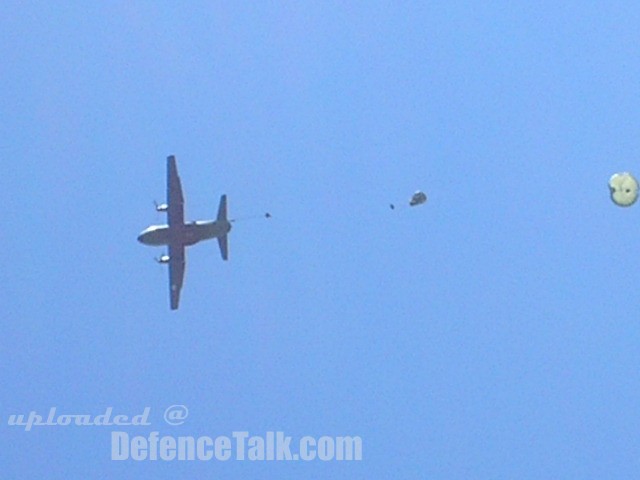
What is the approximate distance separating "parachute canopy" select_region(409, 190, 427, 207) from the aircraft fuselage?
8348 millimetres

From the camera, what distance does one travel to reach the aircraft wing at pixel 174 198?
4797cm

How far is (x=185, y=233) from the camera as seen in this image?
4878 centimetres

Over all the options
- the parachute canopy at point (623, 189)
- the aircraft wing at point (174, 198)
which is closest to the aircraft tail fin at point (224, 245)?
the aircraft wing at point (174, 198)

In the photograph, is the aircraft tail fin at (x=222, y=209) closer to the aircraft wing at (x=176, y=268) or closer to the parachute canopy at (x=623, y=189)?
the aircraft wing at (x=176, y=268)

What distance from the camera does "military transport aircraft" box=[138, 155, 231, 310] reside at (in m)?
47.8

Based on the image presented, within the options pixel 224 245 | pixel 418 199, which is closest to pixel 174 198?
pixel 224 245

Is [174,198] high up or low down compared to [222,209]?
up

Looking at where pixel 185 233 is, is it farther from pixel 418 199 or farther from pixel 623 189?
pixel 623 189

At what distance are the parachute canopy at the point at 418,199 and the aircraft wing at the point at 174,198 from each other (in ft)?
33.8

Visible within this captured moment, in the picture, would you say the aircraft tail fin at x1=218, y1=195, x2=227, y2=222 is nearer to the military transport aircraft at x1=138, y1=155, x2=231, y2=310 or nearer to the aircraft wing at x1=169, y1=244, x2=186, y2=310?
the military transport aircraft at x1=138, y1=155, x2=231, y2=310

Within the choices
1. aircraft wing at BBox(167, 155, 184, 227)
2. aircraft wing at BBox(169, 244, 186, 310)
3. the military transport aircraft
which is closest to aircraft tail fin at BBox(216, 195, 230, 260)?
the military transport aircraft

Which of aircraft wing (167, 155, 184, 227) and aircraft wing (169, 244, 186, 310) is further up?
aircraft wing (167, 155, 184, 227)

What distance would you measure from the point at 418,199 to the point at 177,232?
1077cm

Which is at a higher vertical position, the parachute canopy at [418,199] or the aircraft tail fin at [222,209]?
the aircraft tail fin at [222,209]
